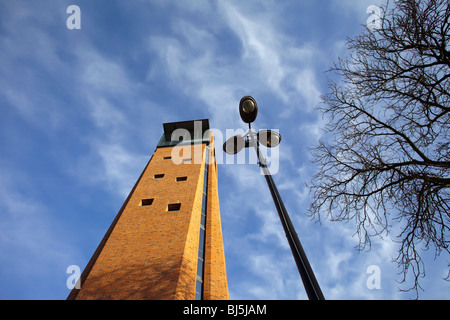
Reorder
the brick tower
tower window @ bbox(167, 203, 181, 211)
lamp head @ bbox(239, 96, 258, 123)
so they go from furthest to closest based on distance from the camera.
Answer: tower window @ bbox(167, 203, 181, 211) < the brick tower < lamp head @ bbox(239, 96, 258, 123)

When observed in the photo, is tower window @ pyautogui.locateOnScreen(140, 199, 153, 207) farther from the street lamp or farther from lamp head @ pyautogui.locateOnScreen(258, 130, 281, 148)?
lamp head @ pyautogui.locateOnScreen(258, 130, 281, 148)

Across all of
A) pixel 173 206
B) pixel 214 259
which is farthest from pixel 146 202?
pixel 214 259

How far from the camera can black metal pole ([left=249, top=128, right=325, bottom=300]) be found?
2.47m

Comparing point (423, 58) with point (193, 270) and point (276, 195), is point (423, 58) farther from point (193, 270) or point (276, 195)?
point (193, 270)

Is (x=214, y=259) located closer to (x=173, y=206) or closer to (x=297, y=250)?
(x=173, y=206)

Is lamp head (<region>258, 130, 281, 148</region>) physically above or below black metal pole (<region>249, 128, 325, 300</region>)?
above

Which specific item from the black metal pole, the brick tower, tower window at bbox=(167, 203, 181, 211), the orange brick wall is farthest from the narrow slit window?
the black metal pole

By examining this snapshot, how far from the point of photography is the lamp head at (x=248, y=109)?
17.0 feet

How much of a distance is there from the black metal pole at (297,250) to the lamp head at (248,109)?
1428 mm

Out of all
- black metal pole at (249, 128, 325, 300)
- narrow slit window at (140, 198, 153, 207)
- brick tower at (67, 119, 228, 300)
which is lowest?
black metal pole at (249, 128, 325, 300)

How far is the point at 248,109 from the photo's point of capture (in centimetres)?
518

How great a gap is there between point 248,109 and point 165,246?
763 cm

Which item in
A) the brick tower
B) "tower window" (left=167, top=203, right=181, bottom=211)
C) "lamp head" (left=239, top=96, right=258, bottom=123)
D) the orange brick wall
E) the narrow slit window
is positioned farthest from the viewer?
the narrow slit window
